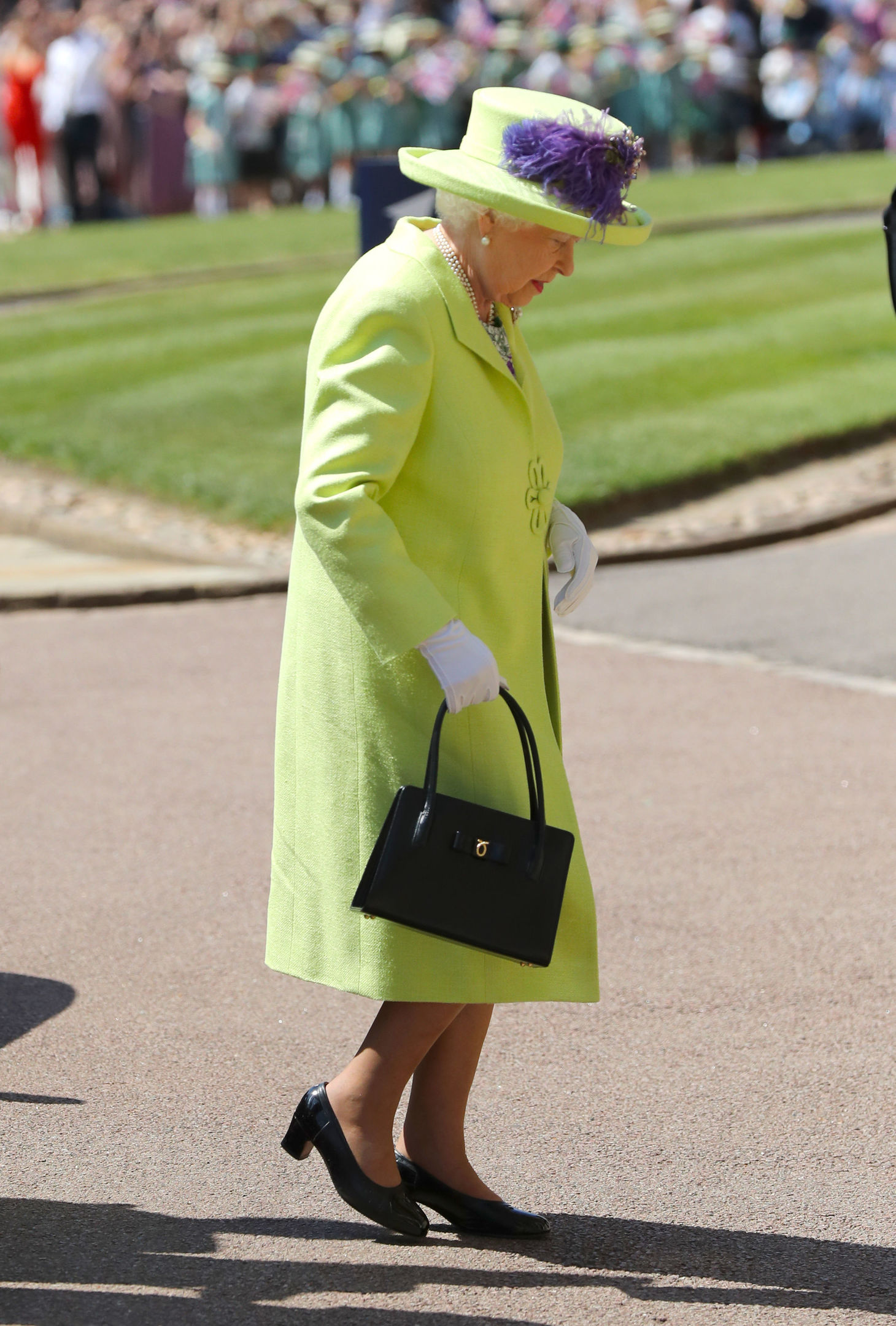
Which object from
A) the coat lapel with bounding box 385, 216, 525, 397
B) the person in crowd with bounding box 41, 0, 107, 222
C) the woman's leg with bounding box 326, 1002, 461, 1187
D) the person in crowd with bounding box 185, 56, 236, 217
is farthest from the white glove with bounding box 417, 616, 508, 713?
the person in crowd with bounding box 185, 56, 236, 217

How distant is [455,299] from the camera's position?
10.6 feet

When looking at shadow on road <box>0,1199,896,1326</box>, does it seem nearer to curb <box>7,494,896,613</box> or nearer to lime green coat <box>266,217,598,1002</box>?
lime green coat <box>266,217,598,1002</box>

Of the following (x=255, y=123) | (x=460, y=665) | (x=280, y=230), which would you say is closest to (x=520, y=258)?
(x=460, y=665)

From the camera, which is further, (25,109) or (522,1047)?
(25,109)

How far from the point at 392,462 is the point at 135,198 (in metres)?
23.8

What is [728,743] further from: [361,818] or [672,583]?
[361,818]

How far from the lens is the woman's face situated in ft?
10.7

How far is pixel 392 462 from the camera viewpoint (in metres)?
3.13

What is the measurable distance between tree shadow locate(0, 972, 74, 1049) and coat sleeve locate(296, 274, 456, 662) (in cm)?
171

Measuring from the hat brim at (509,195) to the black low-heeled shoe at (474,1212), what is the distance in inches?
64.6

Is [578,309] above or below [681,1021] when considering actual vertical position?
below

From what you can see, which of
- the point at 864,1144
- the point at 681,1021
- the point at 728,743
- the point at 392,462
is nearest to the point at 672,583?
the point at 728,743

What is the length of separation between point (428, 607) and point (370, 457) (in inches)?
10.1

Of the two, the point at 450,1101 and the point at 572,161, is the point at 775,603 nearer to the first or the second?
the point at 450,1101
